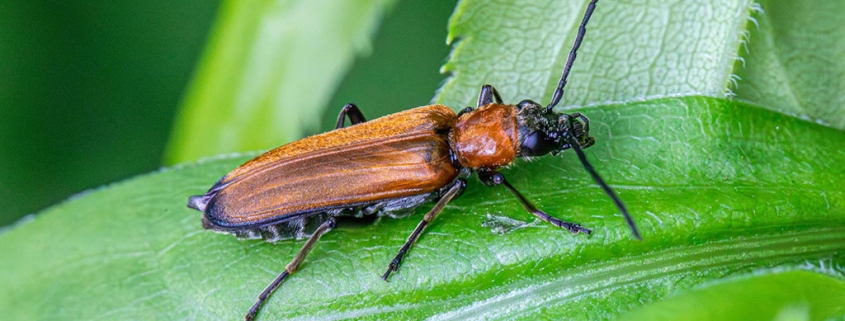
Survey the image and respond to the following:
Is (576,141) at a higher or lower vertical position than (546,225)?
higher

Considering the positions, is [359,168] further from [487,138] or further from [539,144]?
[539,144]

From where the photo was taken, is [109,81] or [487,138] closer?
[487,138]

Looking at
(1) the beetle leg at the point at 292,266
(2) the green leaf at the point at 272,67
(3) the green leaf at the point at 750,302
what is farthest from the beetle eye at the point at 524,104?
(3) the green leaf at the point at 750,302

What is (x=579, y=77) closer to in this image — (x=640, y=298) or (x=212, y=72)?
(x=640, y=298)

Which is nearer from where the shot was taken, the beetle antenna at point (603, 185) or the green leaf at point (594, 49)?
the beetle antenna at point (603, 185)

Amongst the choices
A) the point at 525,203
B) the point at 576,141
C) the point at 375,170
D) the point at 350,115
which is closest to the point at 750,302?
the point at 525,203

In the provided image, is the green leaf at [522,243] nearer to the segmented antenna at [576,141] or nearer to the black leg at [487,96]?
the segmented antenna at [576,141]

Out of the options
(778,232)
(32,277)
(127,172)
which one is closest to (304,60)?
(32,277)
